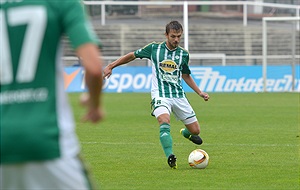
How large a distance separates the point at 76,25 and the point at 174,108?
7.59 metres

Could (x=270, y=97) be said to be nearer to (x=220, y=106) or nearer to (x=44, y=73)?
(x=220, y=106)

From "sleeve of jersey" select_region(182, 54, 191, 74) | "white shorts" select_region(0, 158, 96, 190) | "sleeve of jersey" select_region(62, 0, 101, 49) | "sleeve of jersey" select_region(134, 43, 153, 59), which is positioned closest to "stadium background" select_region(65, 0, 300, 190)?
"sleeve of jersey" select_region(182, 54, 191, 74)

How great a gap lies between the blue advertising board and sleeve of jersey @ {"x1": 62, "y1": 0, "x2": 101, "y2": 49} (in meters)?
28.3

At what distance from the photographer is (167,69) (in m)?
12.2

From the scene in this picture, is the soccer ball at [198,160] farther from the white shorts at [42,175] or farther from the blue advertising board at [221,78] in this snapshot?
the blue advertising board at [221,78]

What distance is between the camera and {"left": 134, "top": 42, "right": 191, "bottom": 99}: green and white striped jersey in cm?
1213

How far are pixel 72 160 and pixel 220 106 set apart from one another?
68.6ft

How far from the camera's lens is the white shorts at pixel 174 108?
11953mm

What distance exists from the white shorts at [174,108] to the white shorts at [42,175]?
7072 millimetres

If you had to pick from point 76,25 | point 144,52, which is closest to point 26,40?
point 76,25

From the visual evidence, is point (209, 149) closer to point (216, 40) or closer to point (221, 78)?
point (221, 78)

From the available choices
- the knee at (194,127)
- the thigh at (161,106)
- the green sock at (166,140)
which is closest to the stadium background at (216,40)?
the knee at (194,127)

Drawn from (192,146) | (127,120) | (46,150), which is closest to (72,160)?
(46,150)

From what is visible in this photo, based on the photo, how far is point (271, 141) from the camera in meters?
15.4
